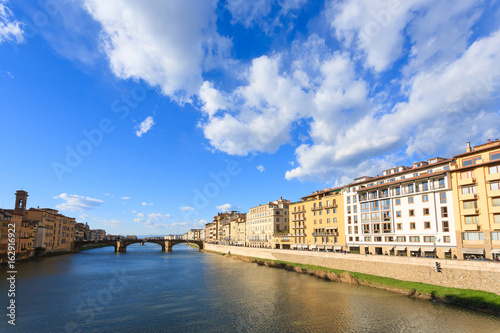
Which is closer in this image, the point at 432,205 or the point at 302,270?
the point at 432,205

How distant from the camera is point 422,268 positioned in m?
37.4

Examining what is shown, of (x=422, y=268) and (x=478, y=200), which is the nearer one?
(x=422, y=268)

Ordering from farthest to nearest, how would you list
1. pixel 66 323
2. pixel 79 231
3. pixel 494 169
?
pixel 79 231 < pixel 494 169 < pixel 66 323

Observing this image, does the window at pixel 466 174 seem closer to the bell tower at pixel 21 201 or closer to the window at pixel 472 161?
the window at pixel 472 161

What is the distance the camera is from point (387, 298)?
111ft

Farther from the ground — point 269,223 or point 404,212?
point 404,212

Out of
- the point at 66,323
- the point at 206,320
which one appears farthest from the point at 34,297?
the point at 206,320

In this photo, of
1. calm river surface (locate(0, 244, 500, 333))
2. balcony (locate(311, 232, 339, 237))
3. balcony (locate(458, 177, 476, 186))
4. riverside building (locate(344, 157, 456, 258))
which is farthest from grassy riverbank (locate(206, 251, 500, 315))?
balcony (locate(458, 177, 476, 186))

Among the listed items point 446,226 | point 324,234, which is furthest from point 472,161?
point 324,234

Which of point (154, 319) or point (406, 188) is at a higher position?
point (406, 188)

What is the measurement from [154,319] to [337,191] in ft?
170

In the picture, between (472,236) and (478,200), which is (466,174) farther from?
(472,236)

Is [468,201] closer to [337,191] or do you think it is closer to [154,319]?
[337,191]

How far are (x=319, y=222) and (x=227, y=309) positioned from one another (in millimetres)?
45397
